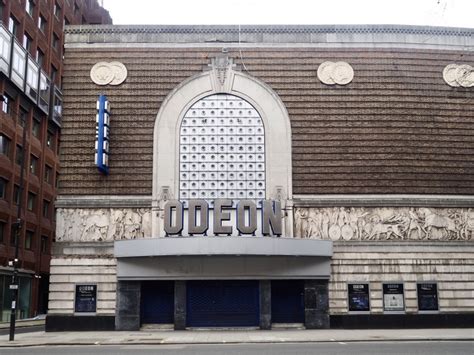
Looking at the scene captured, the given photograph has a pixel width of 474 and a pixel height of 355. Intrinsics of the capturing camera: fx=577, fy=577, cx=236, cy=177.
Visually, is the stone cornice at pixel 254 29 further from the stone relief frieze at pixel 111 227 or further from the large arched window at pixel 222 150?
the stone relief frieze at pixel 111 227

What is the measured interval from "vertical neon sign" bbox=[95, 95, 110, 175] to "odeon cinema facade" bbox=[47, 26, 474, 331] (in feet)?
0.39

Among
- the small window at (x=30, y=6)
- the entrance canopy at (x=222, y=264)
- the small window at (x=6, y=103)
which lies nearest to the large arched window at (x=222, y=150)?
the entrance canopy at (x=222, y=264)

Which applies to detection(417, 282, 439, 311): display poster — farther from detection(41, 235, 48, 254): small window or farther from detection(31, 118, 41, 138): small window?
detection(31, 118, 41, 138): small window

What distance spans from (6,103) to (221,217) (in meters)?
27.0

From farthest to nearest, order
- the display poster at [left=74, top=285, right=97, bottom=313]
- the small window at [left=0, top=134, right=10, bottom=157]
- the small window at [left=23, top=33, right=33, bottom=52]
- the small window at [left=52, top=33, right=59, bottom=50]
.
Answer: the small window at [left=52, top=33, right=59, bottom=50] → the small window at [left=23, top=33, right=33, bottom=52] → the small window at [left=0, top=134, right=10, bottom=157] → the display poster at [left=74, top=285, right=97, bottom=313]

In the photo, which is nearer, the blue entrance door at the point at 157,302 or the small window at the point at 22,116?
the blue entrance door at the point at 157,302

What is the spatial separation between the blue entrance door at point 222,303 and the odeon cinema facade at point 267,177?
0.27 ft

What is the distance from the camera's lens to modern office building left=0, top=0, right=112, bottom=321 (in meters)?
48.1

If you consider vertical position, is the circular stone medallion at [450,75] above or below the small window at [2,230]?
above

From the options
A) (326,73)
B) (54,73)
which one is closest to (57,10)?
(54,73)

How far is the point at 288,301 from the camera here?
33.7 metres

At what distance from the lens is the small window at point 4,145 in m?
48.4

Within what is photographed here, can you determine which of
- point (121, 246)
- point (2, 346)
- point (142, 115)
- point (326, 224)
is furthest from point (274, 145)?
point (2, 346)

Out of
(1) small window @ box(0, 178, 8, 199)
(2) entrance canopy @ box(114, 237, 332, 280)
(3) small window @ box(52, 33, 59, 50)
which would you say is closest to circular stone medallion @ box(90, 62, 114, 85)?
(2) entrance canopy @ box(114, 237, 332, 280)
